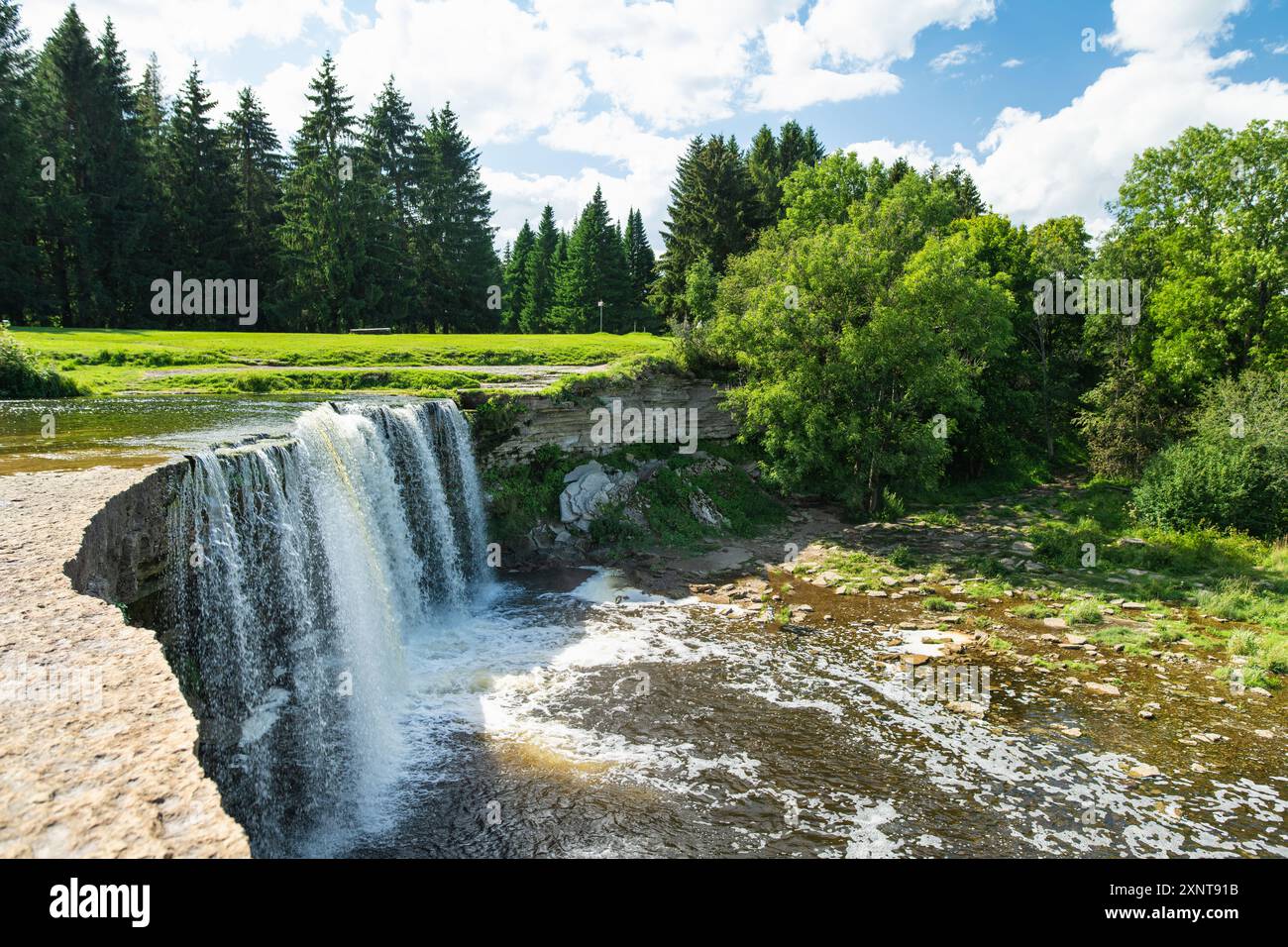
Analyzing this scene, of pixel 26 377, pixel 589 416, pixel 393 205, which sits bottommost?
pixel 589 416

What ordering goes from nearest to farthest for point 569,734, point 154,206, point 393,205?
point 569,734 → point 154,206 → point 393,205

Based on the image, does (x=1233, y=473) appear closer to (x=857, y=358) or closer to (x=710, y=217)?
(x=857, y=358)

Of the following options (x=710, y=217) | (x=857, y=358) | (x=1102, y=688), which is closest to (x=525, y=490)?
(x=857, y=358)

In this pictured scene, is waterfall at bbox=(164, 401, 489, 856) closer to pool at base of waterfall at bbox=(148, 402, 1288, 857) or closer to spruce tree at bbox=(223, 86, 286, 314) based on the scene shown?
pool at base of waterfall at bbox=(148, 402, 1288, 857)

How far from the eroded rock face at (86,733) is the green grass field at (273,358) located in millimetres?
13464

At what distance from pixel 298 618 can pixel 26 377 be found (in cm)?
1182

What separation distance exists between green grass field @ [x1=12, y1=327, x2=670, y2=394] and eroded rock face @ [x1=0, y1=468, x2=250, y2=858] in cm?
1346

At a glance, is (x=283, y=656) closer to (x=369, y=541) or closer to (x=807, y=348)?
(x=369, y=541)

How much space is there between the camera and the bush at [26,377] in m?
15.8

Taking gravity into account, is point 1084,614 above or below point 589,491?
below

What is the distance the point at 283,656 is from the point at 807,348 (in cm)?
1642

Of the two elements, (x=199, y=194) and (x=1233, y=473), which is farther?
(x=199, y=194)

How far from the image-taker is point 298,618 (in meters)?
10.3
